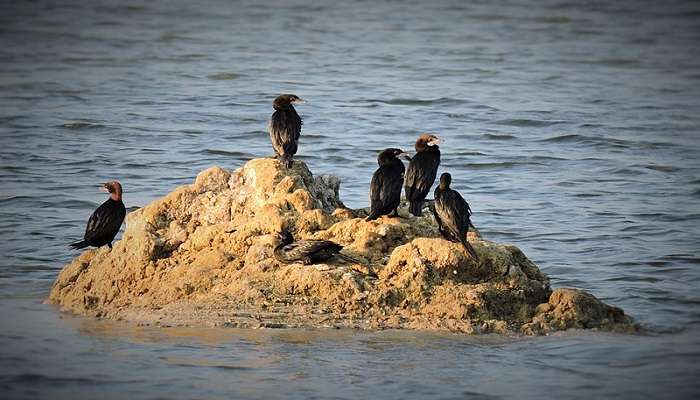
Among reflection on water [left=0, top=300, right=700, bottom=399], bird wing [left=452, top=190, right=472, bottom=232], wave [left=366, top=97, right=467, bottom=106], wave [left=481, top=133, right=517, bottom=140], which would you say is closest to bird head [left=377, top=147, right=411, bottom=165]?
bird wing [left=452, top=190, right=472, bottom=232]

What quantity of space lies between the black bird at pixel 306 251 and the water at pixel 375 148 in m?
0.67

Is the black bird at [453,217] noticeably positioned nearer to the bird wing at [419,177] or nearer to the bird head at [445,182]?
the bird head at [445,182]

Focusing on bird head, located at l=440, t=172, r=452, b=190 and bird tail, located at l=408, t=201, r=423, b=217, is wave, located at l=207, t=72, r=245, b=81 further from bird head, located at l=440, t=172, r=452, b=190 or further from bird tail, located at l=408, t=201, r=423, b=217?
bird head, located at l=440, t=172, r=452, b=190

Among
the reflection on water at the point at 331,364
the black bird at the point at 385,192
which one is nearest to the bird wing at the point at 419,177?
the black bird at the point at 385,192

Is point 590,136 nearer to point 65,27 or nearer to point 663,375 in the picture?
point 663,375

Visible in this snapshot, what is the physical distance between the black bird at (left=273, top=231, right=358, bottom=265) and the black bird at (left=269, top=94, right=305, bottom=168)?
54.5 inches

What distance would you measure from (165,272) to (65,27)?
29.3 m

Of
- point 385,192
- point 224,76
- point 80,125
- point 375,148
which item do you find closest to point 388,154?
point 385,192

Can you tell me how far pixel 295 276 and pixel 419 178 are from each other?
1618 millimetres

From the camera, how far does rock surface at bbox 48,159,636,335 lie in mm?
10367

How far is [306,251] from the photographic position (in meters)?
10.4

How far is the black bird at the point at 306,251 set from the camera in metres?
10.4

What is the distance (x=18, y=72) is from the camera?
31.3m

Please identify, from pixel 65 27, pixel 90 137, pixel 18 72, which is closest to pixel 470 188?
pixel 90 137
